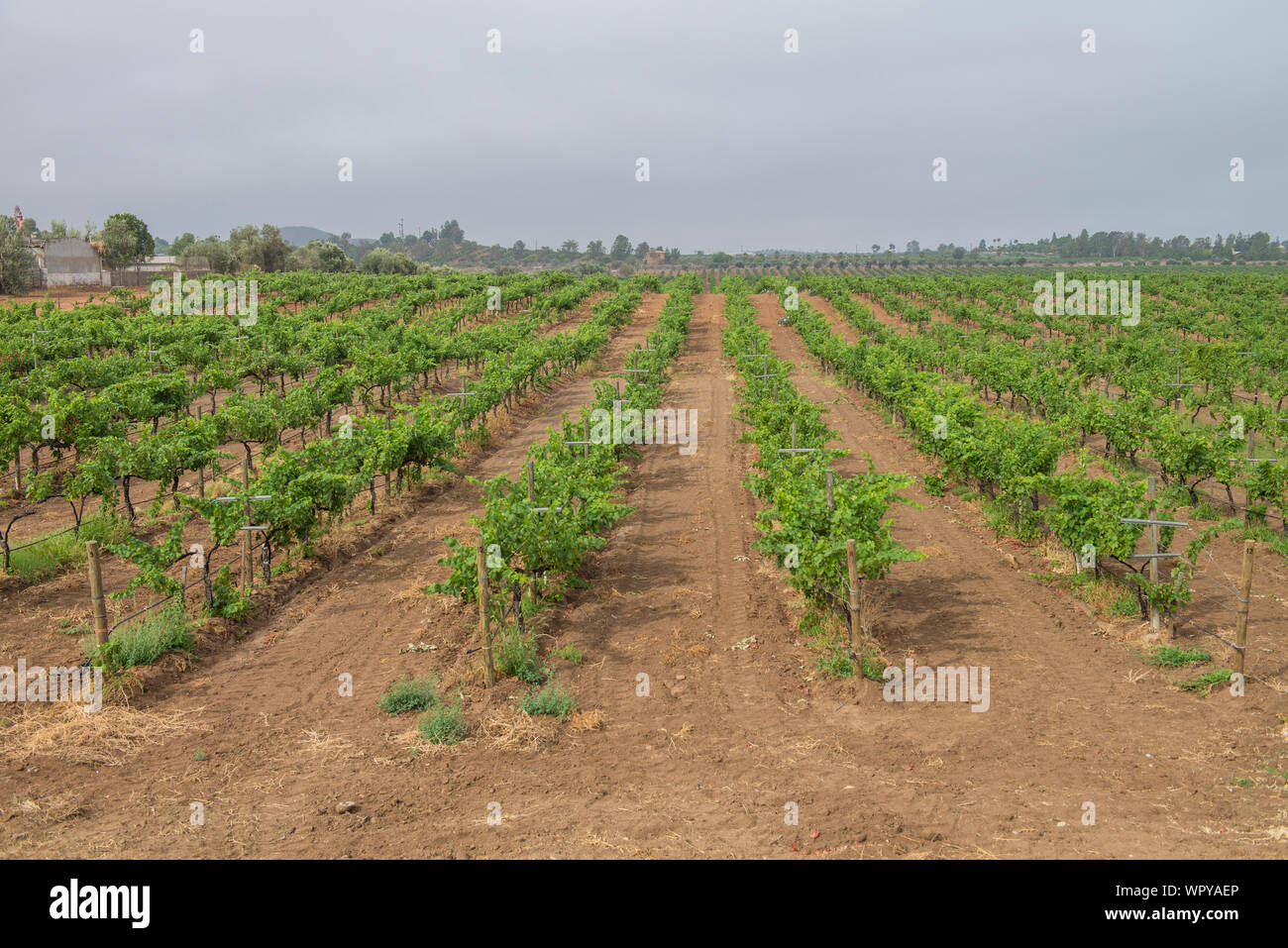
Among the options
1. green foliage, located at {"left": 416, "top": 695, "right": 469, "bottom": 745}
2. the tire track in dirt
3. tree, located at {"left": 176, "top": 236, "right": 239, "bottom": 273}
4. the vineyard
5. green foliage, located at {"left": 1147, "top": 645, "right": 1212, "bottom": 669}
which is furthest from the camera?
tree, located at {"left": 176, "top": 236, "right": 239, "bottom": 273}

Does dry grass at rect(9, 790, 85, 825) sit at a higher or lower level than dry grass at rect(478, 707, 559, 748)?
lower

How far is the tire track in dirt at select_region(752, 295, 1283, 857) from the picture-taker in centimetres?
637

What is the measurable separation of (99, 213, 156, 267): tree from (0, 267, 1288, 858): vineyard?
159 feet

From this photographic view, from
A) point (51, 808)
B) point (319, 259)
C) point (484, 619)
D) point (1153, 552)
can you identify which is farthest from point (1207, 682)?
point (319, 259)

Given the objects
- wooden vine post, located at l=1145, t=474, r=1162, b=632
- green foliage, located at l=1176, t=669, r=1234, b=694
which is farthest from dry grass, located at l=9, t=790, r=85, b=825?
wooden vine post, located at l=1145, t=474, r=1162, b=632

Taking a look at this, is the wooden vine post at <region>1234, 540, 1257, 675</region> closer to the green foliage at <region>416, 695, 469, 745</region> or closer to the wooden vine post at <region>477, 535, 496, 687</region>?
the wooden vine post at <region>477, 535, 496, 687</region>

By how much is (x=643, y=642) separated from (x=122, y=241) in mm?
61814

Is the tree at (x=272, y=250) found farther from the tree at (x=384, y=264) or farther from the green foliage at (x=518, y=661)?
the green foliage at (x=518, y=661)

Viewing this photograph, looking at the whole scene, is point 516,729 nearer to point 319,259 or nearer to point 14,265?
point 14,265

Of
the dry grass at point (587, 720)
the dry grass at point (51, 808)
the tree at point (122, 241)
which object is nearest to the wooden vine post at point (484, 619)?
the dry grass at point (587, 720)

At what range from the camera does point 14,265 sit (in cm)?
4822

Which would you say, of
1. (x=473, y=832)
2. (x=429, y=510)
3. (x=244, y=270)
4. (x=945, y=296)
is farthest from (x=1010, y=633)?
(x=244, y=270)

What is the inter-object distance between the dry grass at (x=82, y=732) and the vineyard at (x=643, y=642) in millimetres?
32

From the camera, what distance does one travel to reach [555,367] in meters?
30.6
